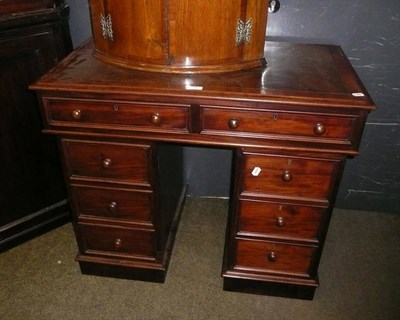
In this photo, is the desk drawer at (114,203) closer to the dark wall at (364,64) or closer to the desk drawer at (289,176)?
the desk drawer at (289,176)

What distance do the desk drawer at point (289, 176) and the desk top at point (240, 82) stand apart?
25 centimetres

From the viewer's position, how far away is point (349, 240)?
2.15m

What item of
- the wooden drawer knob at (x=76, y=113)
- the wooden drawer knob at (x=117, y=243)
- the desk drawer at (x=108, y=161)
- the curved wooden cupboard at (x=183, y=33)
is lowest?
the wooden drawer knob at (x=117, y=243)

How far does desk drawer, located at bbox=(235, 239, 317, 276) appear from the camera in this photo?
166cm

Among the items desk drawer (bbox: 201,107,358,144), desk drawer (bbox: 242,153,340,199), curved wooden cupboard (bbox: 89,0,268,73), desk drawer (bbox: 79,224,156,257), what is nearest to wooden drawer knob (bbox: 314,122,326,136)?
desk drawer (bbox: 201,107,358,144)

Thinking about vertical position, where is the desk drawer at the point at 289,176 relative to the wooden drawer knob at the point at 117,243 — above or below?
above

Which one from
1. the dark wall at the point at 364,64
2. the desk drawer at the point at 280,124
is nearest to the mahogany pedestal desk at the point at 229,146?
the desk drawer at the point at 280,124

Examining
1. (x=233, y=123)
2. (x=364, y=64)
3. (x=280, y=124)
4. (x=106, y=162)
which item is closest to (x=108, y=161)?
(x=106, y=162)

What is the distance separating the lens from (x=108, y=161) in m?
1.54

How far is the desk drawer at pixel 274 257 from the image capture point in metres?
1.66

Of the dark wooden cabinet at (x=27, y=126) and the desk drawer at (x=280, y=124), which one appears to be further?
the dark wooden cabinet at (x=27, y=126)

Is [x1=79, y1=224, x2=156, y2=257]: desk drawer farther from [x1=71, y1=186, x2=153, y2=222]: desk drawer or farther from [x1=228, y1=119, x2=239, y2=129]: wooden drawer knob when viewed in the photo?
[x1=228, y1=119, x2=239, y2=129]: wooden drawer knob

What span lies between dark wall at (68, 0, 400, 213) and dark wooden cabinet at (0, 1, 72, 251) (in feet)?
0.87

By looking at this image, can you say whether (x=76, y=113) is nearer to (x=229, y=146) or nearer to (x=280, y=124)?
(x=229, y=146)
